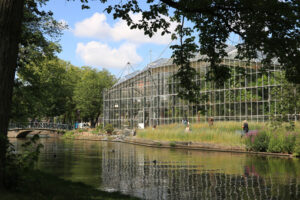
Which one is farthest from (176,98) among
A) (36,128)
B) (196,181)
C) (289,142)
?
(196,181)

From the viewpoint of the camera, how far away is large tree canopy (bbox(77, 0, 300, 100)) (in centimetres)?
925

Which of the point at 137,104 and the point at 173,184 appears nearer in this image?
the point at 173,184

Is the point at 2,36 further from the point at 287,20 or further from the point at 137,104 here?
the point at 137,104

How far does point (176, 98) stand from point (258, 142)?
2287cm

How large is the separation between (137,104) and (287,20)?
44.9m

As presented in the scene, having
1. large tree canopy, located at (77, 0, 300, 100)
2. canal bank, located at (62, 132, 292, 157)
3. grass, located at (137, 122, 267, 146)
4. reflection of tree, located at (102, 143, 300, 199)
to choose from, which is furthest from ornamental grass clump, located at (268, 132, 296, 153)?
large tree canopy, located at (77, 0, 300, 100)

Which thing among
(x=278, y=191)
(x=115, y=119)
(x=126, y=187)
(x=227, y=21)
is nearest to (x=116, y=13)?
(x=227, y=21)

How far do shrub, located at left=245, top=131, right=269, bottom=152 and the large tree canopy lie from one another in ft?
49.5

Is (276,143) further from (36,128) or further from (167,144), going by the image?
(36,128)

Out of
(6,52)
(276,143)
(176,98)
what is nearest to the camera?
(6,52)

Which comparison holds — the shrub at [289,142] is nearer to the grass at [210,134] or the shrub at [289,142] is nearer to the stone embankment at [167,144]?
the stone embankment at [167,144]

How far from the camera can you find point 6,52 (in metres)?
6.27

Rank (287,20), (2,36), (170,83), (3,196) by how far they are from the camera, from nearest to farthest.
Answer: (3,196) → (2,36) → (287,20) → (170,83)

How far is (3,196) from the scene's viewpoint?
5707mm
